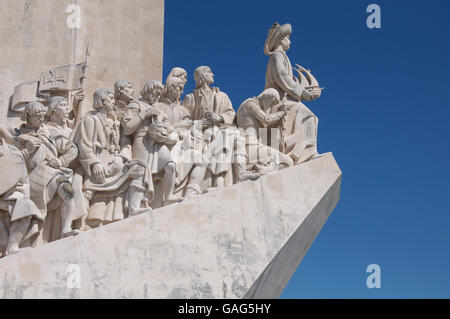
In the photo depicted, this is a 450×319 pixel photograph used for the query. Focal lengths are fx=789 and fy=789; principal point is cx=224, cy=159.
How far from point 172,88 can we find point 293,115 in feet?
5.10

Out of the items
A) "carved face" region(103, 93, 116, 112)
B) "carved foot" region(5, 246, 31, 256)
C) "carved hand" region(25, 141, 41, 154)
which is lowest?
"carved foot" region(5, 246, 31, 256)

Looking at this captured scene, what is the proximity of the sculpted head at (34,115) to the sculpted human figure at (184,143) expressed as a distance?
150 centimetres

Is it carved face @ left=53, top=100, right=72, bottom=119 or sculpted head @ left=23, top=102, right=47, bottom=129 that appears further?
carved face @ left=53, top=100, right=72, bottom=119

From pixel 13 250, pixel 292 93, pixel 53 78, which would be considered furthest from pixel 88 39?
pixel 13 250

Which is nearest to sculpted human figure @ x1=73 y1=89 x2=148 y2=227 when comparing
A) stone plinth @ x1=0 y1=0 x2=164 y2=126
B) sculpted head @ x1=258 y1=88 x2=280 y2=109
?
stone plinth @ x1=0 y1=0 x2=164 y2=126

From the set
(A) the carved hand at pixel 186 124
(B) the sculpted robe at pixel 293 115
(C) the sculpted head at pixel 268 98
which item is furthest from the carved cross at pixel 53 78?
(B) the sculpted robe at pixel 293 115

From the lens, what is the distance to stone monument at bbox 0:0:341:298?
810 centimetres

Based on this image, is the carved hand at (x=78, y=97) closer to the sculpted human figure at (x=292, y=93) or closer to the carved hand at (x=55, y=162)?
the carved hand at (x=55, y=162)

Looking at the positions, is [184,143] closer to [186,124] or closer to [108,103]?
[186,124]

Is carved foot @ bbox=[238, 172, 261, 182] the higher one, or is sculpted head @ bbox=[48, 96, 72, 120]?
sculpted head @ bbox=[48, 96, 72, 120]

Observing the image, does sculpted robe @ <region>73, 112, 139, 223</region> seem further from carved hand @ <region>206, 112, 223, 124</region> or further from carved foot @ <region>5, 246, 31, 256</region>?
carved hand @ <region>206, 112, 223, 124</region>
